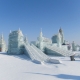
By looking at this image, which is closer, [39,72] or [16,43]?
[39,72]

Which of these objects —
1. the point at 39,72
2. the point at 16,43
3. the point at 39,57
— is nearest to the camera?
the point at 39,72

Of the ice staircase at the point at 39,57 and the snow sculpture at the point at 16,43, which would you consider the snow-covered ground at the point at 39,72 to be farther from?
the snow sculpture at the point at 16,43

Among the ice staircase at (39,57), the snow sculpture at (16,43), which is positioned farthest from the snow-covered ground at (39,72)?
the snow sculpture at (16,43)

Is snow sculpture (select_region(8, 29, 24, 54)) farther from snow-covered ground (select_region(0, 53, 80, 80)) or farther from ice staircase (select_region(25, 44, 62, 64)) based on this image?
snow-covered ground (select_region(0, 53, 80, 80))

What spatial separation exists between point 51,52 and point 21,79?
18.0 m

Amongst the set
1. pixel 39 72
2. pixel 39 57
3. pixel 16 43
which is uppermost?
pixel 16 43

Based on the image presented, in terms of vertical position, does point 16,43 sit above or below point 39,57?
above

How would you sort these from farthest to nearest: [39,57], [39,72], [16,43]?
1. [16,43]
2. [39,57]
3. [39,72]

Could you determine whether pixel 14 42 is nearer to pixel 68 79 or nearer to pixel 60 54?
pixel 60 54

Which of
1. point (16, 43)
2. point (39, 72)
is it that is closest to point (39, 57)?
point (16, 43)

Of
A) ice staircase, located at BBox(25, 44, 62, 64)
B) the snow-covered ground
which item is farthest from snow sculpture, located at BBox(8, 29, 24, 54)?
the snow-covered ground

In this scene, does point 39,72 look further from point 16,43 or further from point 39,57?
point 16,43

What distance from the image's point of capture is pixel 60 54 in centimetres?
2309

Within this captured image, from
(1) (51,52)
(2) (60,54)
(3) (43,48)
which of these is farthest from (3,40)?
(2) (60,54)
